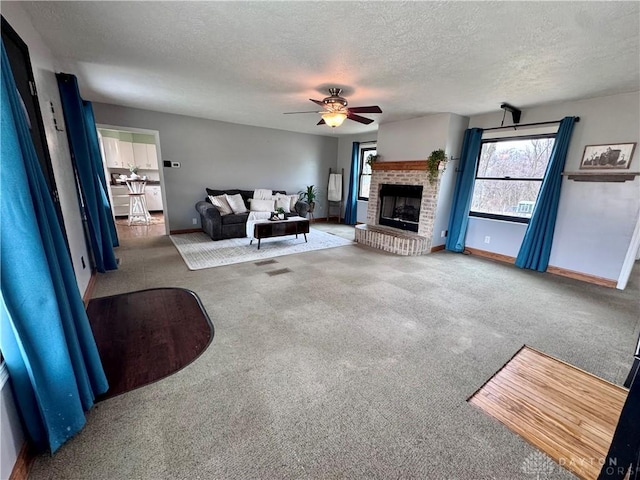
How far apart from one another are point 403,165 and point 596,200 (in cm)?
270

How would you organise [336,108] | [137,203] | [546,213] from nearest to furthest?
[336,108]
[546,213]
[137,203]

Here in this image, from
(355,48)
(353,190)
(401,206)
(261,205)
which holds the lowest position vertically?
(261,205)

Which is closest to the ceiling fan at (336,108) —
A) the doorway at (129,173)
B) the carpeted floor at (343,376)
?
the carpeted floor at (343,376)

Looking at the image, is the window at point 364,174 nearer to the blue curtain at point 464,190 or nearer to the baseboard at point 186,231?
the blue curtain at point 464,190

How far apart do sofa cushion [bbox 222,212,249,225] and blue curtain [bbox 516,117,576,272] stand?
4.86m

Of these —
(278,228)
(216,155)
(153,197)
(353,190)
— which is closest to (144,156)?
(153,197)

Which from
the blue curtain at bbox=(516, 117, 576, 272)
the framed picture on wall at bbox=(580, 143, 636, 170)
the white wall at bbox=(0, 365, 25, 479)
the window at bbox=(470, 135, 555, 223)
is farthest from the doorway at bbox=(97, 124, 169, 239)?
the framed picture on wall at bbox=(580, 143, 636, 170)

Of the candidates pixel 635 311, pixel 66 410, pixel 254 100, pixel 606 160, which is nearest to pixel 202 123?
pixel 254 100

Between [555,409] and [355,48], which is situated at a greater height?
[355,48]

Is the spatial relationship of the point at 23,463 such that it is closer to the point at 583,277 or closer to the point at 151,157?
the point at 583,277

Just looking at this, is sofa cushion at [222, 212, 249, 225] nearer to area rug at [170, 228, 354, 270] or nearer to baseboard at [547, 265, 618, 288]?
area rug at [170, 228, 354, 270]

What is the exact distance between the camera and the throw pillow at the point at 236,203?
545 cm

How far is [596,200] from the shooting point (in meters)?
3.48

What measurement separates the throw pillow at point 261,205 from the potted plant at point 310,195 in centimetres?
141
